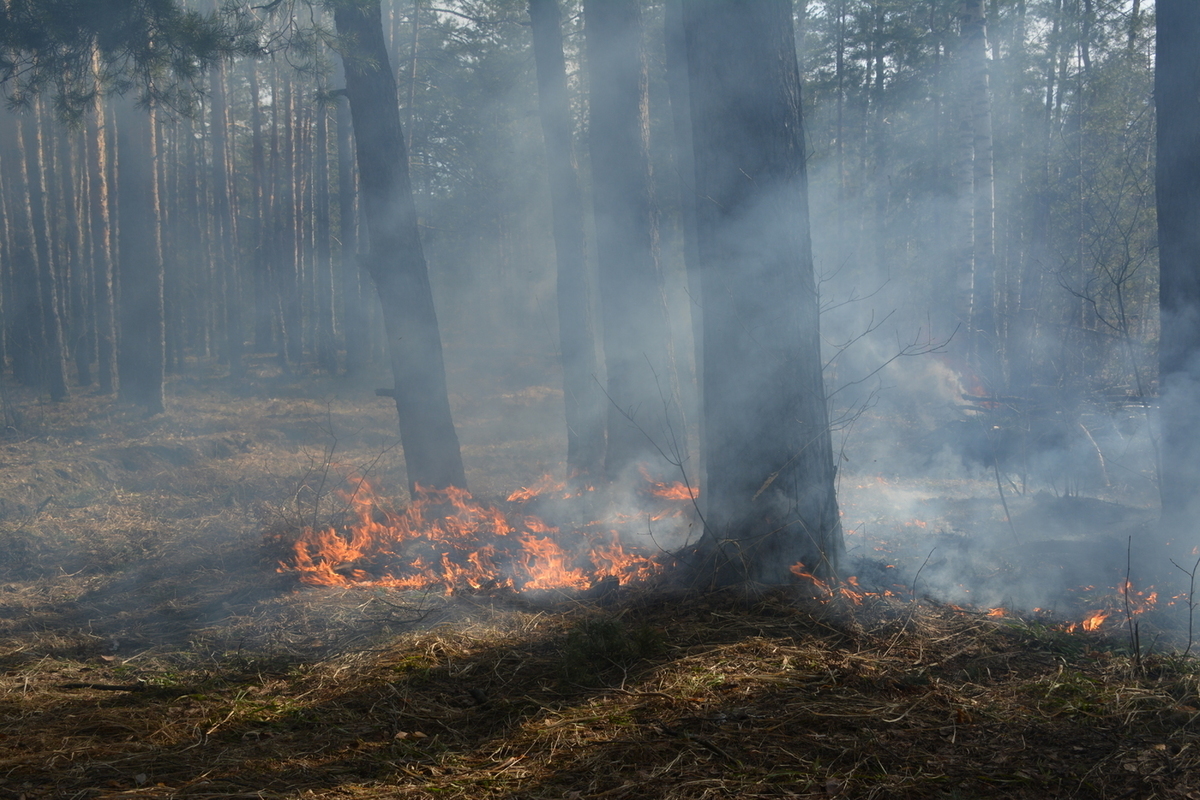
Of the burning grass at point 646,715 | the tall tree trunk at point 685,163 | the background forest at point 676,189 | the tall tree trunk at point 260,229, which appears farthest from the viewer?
the tall tree trunk at point 260,229

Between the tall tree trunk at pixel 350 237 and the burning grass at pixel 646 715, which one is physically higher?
the tall tree trunk at pixel 350 237

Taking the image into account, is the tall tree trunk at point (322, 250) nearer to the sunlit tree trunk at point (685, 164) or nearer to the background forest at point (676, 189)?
the background forest at point (676, 189)

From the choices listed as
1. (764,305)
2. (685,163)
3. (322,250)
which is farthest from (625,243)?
(322,250)

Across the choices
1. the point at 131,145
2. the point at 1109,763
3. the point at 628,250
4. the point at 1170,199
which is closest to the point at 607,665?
the point at 1109,763

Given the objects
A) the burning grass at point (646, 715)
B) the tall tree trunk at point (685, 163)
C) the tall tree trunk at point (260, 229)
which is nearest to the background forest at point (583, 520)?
the burning grass at point (646, 715)

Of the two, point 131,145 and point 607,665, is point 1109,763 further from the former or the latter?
point 131,145

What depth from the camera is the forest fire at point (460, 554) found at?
564 centimetres

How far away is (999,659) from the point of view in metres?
3.49

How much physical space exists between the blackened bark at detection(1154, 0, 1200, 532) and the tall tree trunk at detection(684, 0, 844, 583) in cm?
264

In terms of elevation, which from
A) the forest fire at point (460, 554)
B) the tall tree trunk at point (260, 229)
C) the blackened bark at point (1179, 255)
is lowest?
A: the forest fire at point (460, 554)

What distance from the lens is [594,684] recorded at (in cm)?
345

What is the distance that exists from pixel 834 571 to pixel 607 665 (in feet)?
5.63

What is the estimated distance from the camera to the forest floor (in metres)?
2.58

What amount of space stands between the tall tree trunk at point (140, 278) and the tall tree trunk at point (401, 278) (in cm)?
804
